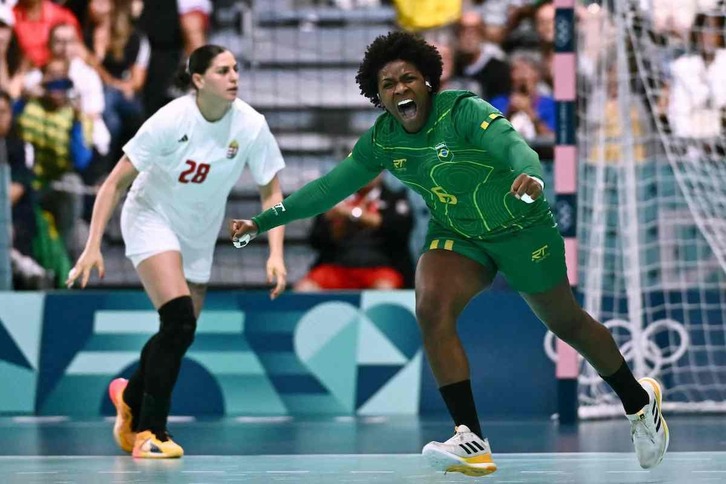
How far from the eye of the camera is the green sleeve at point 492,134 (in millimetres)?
5137

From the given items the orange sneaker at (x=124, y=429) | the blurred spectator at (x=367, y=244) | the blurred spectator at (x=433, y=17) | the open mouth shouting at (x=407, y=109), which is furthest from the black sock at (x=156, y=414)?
the blurred spectator at (x=433, y=17)

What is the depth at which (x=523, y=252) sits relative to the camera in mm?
5738

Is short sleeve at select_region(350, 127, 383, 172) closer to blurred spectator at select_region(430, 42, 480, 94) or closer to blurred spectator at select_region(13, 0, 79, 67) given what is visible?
blurred spectator at select_region(430, 42, 480, 94)

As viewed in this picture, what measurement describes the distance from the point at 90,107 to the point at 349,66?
2.41m

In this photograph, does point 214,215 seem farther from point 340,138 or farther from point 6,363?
point 340,138

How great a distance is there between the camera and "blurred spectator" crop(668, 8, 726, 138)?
999 cm

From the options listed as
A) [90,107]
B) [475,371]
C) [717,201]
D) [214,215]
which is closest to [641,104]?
[717,201]

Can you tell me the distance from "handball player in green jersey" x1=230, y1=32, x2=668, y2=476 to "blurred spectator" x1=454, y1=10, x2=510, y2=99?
17.7ft

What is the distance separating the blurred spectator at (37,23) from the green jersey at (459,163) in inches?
253

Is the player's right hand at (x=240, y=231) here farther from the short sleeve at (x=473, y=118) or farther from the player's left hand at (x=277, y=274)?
the player's left hand at (x=277, y=274)

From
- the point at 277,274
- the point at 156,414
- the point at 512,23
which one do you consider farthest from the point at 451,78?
the point at 156,414

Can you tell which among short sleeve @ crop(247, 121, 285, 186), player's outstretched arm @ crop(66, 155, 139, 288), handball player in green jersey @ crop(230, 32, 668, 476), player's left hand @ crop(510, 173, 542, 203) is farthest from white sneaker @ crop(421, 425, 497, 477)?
short sleeve @ crop(247, 121, 285, 186)

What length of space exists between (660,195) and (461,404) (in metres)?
4.94

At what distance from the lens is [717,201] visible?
Result: 32.8ft
